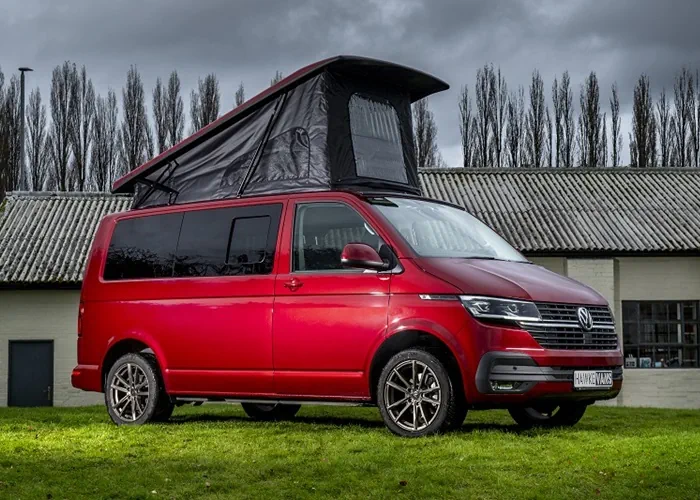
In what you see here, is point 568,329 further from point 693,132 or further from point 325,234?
point 693,132

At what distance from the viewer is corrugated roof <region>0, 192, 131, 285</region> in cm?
2834

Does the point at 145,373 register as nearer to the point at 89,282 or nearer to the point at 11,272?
the point at 89,282

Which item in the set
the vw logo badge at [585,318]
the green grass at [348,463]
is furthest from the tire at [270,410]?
the vw logo badge at [585,318]

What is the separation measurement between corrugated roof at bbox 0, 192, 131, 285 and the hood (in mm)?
19966

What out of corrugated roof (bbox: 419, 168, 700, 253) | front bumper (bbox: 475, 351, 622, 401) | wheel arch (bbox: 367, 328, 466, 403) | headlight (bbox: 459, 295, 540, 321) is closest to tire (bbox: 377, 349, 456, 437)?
wheel arch (bbox: 367, 328, 466, 403)

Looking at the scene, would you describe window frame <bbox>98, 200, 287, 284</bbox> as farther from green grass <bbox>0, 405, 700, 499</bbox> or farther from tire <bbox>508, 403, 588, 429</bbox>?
tire <bbox>508, 403, 588, 429</bbox>

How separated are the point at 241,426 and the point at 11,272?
64.4 feet

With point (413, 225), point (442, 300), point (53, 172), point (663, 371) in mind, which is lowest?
point (663, 371)

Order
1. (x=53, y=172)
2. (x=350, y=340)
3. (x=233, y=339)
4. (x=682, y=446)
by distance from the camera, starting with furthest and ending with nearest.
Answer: (x=53, y=172) → (x=233, y=339) → (x=350, y=340) → (x=682, y=446)

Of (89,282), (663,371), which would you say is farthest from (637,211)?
(89,282)

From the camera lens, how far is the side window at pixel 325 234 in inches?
382

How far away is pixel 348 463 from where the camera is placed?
7.85 m

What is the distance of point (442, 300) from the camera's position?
893 cm

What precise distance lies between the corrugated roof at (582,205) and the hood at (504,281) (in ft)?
60.3
